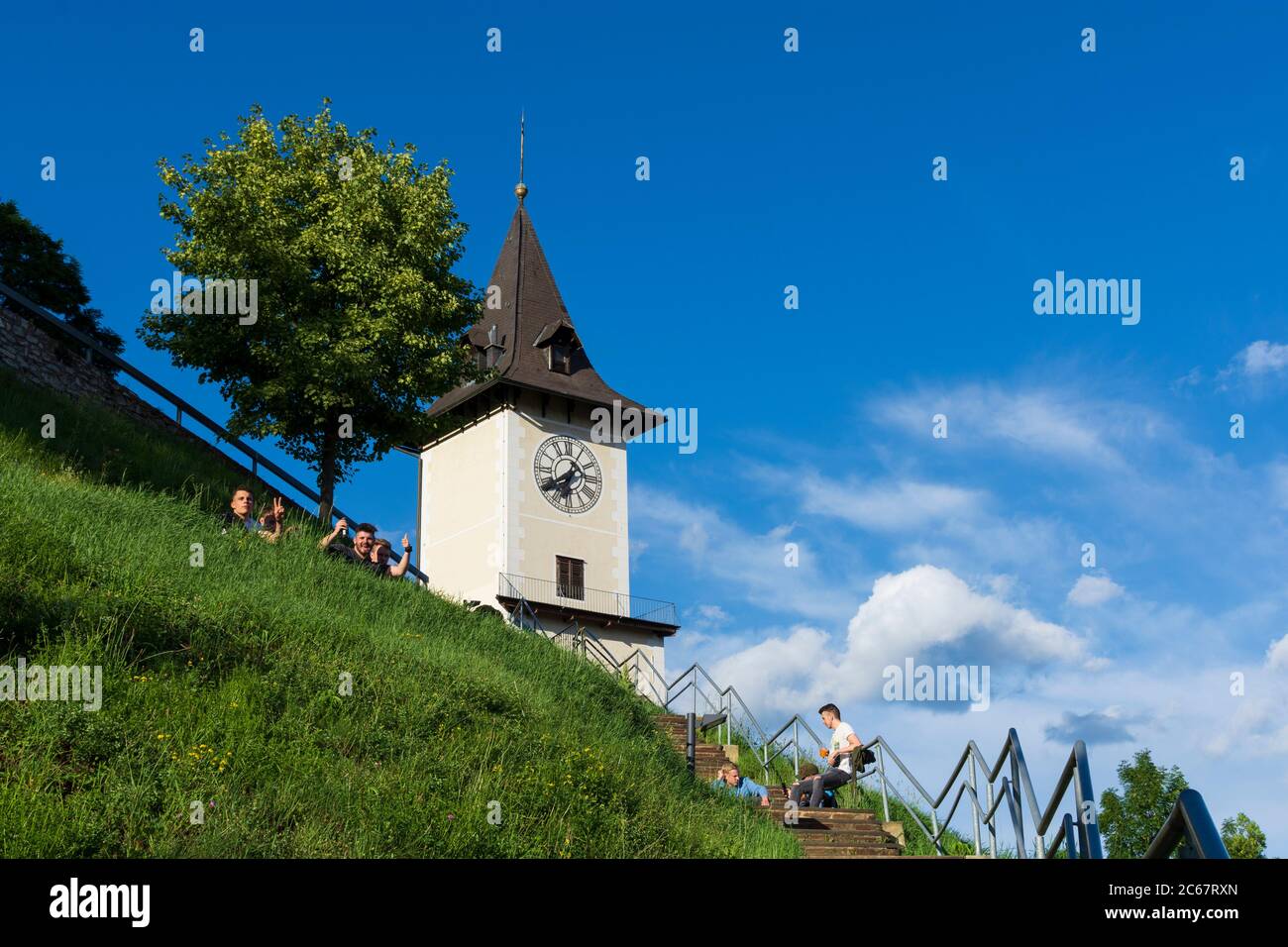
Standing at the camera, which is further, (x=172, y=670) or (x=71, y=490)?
(x=71, y=490)

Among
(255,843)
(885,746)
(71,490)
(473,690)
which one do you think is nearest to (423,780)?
(255,843)

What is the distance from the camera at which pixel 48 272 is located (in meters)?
39.8

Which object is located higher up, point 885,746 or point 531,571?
point 531,571

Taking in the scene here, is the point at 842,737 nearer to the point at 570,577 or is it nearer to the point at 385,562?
the point at 385,562

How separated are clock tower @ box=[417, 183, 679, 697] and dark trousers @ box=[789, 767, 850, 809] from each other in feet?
74.1

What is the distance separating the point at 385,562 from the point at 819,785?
787 centimetres

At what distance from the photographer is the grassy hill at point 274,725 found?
8.22 meters

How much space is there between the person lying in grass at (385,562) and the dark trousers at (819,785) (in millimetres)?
6796

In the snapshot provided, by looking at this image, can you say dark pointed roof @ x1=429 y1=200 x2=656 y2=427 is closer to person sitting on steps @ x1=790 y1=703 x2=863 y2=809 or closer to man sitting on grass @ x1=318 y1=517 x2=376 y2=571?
man sitting on grass @ x1=318 y1=517 x2=376 y2=571

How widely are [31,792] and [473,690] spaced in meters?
5.65
